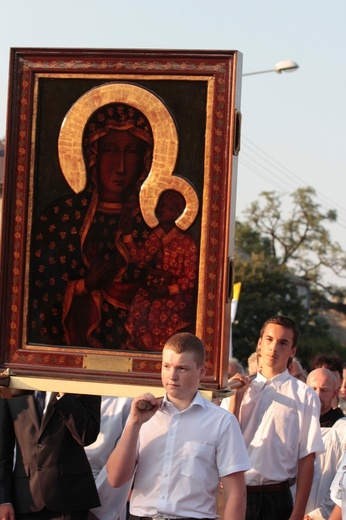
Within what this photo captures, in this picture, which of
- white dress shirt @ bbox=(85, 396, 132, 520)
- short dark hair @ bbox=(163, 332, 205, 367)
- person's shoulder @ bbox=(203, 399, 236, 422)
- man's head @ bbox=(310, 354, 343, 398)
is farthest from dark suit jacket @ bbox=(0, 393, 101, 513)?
man's head @ bbox=(310, 354, 343, 398)

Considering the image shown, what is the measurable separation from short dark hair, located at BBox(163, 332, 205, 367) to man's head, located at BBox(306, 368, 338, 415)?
319 centimetres

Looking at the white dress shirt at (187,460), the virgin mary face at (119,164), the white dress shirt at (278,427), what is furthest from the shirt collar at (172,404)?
the white dress shirt at (278,427)

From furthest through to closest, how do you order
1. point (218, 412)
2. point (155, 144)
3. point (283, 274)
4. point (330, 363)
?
point (283, 274) < point (330, 363) < point (155, 144) < point (218, 412)

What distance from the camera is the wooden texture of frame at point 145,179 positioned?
522 cm

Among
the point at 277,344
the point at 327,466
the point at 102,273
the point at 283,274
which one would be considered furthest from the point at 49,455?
the point at 283,274

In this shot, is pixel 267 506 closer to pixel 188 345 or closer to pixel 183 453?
pixel 183 453

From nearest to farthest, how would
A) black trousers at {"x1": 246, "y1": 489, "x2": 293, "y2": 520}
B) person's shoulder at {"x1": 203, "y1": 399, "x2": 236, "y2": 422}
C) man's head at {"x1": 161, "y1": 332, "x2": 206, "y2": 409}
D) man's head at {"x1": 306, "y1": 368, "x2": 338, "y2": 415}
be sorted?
1. man's head at {"x1": 161, "y1": 332, "x2": 206, "y2": 409}
2. person's shoulder at {"x1": 203, "y1": 399, "x2": 236, "y2": 422}
3. black trousers at {"x1": 246, "y1": 489, "x2": 293, "y2": 520}
4. man's head at {"x1": 306, "y1": 368, "x2": 338, "y2": 415}

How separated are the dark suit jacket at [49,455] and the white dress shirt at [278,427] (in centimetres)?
104

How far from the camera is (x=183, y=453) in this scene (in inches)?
190

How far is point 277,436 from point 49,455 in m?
1.39

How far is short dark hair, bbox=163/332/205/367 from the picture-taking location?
4773mm

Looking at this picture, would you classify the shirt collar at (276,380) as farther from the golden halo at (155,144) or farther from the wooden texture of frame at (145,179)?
the golden halo at (155,144)

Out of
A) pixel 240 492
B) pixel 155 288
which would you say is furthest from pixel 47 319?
pixel 240 492

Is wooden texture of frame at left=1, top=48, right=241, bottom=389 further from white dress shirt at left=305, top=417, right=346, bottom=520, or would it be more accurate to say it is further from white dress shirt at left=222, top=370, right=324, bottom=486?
white dress shirt at left=305, top=417, right=346, bottom=520
